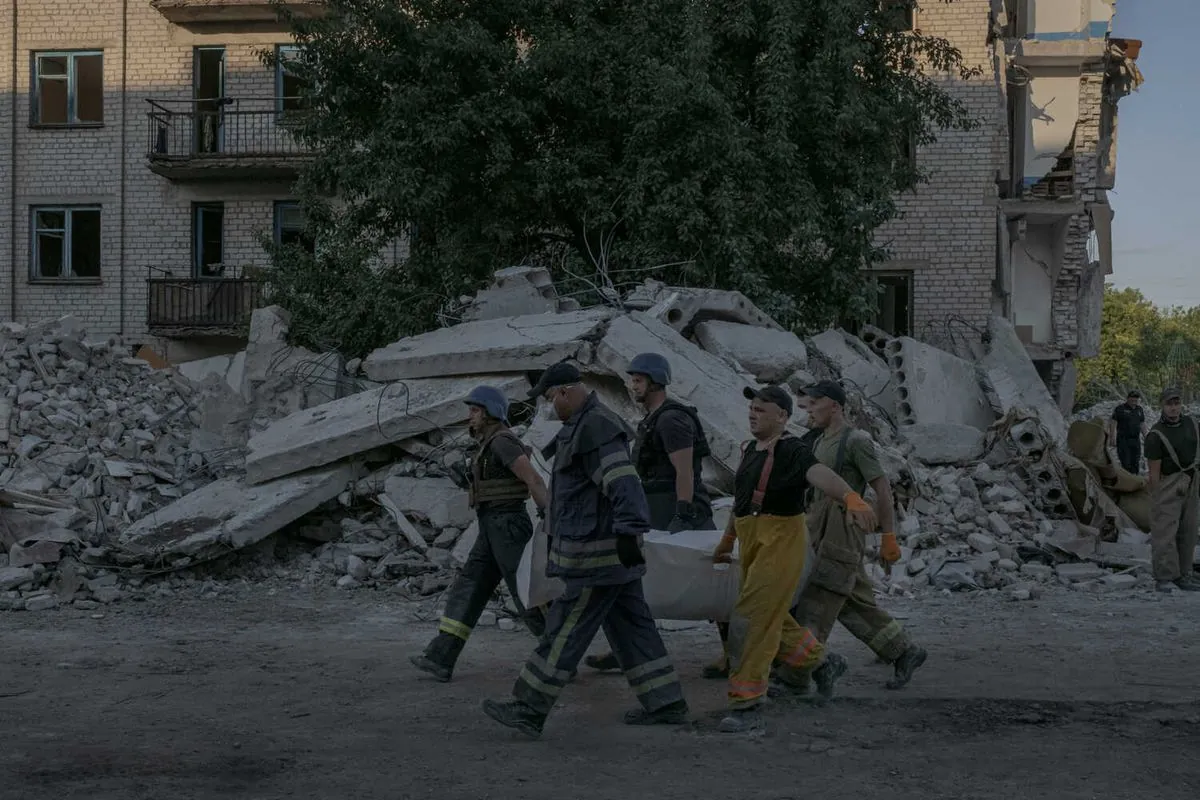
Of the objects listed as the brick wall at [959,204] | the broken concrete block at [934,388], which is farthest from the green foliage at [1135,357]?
the broken concrete block at [934,388]

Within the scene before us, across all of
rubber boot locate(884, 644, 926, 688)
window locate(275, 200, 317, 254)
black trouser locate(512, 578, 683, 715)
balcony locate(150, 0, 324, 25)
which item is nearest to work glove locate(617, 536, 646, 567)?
black trouser locate(512, 578, 683, 715)

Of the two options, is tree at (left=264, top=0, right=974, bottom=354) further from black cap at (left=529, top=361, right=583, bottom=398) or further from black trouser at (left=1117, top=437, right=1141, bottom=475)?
black cap at (left=529, top=361, right=583, bottom=398)

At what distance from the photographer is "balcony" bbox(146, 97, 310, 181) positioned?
22844 millimetres

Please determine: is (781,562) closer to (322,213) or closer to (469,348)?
(469,348)

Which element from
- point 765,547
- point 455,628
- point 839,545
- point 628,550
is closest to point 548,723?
point 628,550

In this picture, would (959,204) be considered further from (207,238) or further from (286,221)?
(207,238)

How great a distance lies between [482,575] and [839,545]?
1856mm

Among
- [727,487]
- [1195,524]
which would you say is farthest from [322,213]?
[1195,524]

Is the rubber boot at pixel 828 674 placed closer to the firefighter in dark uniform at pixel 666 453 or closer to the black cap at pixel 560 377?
the firefighter in dark uniform at pixel 666 453

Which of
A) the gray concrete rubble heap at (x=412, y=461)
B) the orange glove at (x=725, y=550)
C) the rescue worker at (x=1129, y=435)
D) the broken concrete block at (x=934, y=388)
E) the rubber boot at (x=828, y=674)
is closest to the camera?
the orange glove at (x=725, y=550)

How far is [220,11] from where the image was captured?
23.0 metres

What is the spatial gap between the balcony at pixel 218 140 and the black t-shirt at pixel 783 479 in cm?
1836

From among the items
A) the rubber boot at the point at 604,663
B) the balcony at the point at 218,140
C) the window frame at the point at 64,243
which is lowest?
the rubber boot at the point at 604,663

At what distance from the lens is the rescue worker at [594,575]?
5430mm
